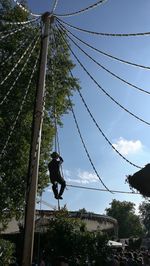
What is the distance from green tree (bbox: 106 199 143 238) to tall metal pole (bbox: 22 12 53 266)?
300 ft

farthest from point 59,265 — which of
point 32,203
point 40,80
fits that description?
point 40,80

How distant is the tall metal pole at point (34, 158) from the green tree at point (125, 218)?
91293 millimetres

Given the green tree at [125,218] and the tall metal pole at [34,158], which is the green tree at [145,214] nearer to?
the green tree at [125,218]

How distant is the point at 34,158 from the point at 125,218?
94.4 meters

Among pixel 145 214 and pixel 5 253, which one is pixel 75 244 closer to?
pixel 5 253

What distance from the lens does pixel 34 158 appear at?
31.9 feet

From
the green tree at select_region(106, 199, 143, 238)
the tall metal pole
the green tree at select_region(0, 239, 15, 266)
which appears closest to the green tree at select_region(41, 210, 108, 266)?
the green tree at select_region(0, 239, 15, 266)

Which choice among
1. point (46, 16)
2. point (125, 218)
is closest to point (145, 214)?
point (125, 218)

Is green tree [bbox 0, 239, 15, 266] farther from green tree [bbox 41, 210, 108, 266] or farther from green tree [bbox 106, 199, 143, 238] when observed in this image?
green tree [bbox 106, 199, 143, 238]

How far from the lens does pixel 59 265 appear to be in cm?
923

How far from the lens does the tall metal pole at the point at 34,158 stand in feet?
30.0

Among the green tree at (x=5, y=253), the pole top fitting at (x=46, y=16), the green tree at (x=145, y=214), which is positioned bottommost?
the green tree at (x=145, y=214)

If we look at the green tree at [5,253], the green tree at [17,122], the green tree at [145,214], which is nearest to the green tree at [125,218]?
the green tree at [145,214]

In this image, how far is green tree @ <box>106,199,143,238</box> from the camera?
10019cm
